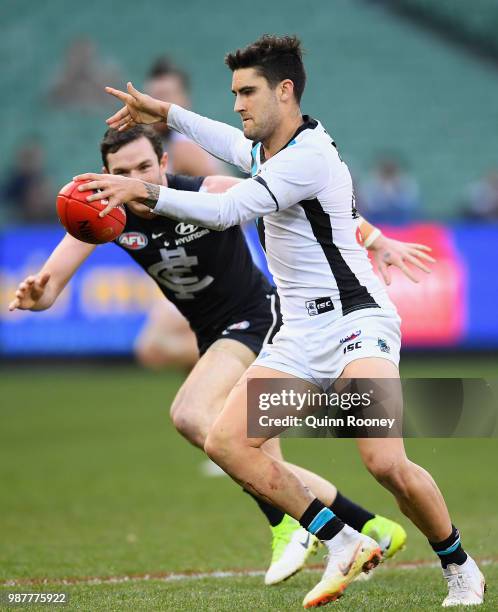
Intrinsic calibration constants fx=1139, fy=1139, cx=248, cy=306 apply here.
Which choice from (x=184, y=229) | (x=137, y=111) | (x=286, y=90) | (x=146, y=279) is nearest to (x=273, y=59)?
(x=286, y=90)

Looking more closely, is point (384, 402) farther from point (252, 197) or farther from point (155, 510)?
point (155, 510)

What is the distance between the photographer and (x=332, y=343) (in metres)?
5.07

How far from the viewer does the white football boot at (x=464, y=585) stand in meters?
4.90

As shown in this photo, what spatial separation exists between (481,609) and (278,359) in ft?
4.54

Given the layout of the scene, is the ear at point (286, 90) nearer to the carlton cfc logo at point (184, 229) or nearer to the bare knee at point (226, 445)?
the carlton cfc logo at point (184, 229)

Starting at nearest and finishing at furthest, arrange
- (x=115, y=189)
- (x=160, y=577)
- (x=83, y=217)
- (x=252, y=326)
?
(x=115, y=189), (x=83, y=217), (x=160, y=577), (x=252, y=326)

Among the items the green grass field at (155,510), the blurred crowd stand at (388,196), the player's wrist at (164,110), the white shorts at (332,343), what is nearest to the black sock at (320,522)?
the green grass field at (155,510)

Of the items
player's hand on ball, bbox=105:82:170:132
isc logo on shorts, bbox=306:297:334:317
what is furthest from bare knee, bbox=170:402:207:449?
player's hand on ball, bbox=105:82:170:132

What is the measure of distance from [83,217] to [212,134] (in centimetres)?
118

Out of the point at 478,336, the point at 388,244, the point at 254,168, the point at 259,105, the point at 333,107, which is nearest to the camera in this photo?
the point at 259,105

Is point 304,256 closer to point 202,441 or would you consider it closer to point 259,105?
point 259,105

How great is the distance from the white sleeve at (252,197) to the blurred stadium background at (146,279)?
170 centimetres

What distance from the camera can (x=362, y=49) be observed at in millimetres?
22812

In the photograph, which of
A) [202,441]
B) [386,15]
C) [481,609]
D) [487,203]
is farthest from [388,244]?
[386,15]
